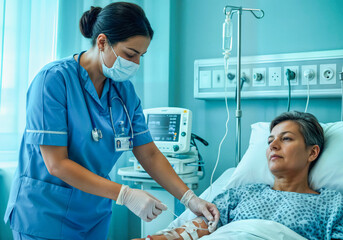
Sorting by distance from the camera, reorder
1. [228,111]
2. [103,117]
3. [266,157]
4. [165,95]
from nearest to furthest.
→ [103,117] < [266,157] < [228,111] < [165,95]

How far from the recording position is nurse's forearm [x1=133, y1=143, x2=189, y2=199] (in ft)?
4.71

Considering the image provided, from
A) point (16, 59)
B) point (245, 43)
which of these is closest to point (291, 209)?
point (245, 43)

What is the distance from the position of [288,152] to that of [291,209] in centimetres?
30

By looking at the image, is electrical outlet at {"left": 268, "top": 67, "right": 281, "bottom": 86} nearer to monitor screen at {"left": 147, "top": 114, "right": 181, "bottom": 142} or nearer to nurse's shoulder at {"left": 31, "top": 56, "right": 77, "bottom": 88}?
monitor screen at {"left": 147, "top": 114, "right": 181, "bottom": 142}

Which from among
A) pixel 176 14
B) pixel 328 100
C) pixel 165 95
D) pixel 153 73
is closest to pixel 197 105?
pixel 165 95

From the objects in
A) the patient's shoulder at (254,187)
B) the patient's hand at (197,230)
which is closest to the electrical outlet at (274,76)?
the patient's shoulder at (254,187)

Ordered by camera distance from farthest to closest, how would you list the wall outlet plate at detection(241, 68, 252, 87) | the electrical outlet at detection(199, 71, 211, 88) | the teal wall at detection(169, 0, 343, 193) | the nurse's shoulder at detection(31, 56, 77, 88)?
the electrical outlet at detection(199, 71, 211, 88) < the wall outlet plate at detection(241, 68, 252, 87) < the teal wall at detection(169, 0, 343, 193) < the nurse's shoulder at detection(31, 56, 77, 88)

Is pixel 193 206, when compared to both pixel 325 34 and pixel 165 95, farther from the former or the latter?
pixel 325 34

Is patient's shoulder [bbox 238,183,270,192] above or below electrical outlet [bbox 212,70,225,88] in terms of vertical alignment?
below

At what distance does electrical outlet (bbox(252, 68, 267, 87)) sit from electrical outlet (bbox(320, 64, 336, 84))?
34 cm

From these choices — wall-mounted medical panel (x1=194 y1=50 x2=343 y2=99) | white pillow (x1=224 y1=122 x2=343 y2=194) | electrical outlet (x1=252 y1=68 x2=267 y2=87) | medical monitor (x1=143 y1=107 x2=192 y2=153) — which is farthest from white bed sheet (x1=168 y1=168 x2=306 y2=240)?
electrical outlet (x1=252 y1=68 x2=267 y2=87)

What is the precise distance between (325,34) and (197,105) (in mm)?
958

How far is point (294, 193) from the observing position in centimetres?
142

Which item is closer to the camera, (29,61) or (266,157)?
(266,157)
